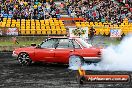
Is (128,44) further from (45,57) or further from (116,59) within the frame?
(45,57)

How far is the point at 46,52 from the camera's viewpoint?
18.5 meters

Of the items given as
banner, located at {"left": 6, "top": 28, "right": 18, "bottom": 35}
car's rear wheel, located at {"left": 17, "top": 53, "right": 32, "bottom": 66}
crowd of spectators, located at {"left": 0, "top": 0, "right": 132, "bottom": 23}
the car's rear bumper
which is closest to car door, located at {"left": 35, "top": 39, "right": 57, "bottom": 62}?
car's rear wheel, located at {"left": 17, "top": 53, "right": 32, "bottom": 66}

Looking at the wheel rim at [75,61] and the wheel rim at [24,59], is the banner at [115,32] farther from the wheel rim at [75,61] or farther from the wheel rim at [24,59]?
the wheel rim at [75,61]

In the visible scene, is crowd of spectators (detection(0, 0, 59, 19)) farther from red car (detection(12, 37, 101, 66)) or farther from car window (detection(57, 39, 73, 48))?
car window (detection(57, 39, 73, 48))

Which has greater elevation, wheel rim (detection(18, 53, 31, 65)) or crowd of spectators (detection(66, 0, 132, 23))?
Answer: crowd of spectators (detection(66, 0, 132, 23))

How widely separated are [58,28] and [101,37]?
387 centimetres

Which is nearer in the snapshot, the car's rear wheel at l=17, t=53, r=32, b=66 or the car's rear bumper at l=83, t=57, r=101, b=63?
the car's rear bumper at l=83, t=57, r=101, b=63

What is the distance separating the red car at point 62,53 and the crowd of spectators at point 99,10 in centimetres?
1906

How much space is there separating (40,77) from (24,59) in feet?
12.4

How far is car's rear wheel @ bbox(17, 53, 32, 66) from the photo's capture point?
A: 19.0 metres

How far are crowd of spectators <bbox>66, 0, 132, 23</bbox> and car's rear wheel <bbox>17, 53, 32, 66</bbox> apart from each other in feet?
62.0

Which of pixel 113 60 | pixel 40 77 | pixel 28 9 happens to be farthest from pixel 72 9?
pixel 40 77

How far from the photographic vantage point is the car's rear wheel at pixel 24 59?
19.0 metres

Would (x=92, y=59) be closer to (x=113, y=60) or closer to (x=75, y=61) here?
(x=75, y=61)
